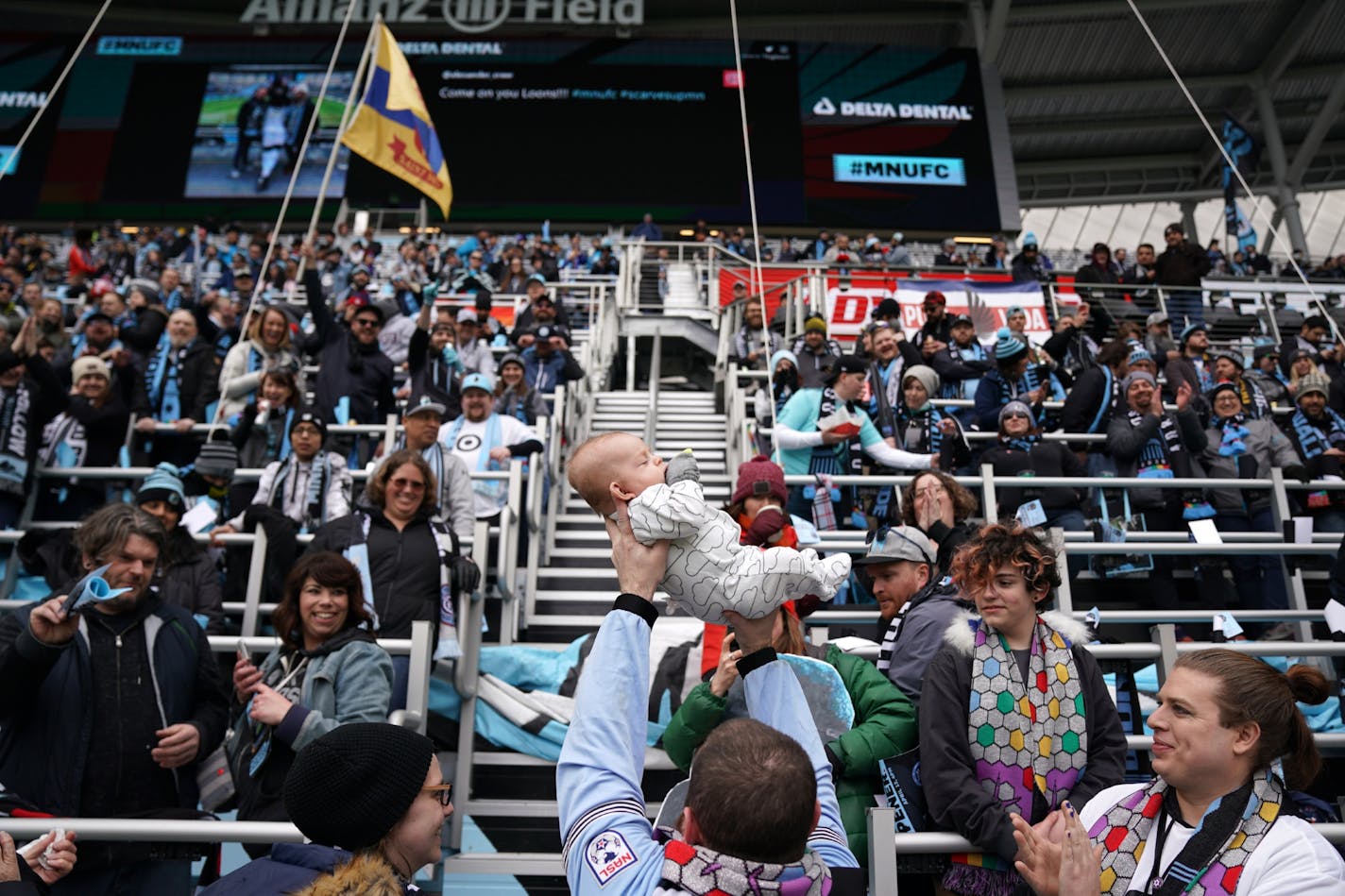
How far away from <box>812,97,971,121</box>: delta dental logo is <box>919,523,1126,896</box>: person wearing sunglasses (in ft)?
70.0

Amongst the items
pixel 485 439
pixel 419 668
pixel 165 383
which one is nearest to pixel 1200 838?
pixel 419 668

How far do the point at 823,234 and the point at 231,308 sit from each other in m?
12.7

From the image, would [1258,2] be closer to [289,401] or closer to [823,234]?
[823,234]

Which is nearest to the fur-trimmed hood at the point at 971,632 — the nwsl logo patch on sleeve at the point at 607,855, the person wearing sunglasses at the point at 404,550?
the nwsl logo patch on sleeve at the point at 607,855

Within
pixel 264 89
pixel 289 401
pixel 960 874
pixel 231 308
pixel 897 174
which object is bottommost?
pixel 960 874

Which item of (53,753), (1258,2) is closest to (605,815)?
(53,753)

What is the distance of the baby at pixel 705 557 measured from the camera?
1.79 m

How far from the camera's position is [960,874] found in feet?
8.33

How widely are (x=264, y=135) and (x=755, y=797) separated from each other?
79.8ft

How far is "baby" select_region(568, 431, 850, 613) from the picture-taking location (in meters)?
1.79

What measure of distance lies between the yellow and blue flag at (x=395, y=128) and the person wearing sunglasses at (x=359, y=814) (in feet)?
21.2

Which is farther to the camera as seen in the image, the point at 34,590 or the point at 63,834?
the point at 34,590

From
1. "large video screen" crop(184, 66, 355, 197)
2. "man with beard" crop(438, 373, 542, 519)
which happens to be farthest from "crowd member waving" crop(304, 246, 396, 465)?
"large video screen" crop(184, 66, 355, 197)

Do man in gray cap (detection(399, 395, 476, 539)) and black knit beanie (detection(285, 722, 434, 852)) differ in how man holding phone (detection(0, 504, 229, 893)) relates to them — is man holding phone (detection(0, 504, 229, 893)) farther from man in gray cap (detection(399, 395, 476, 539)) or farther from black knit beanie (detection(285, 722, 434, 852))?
man in gray cap (detection(399, 395, 476, 539))
